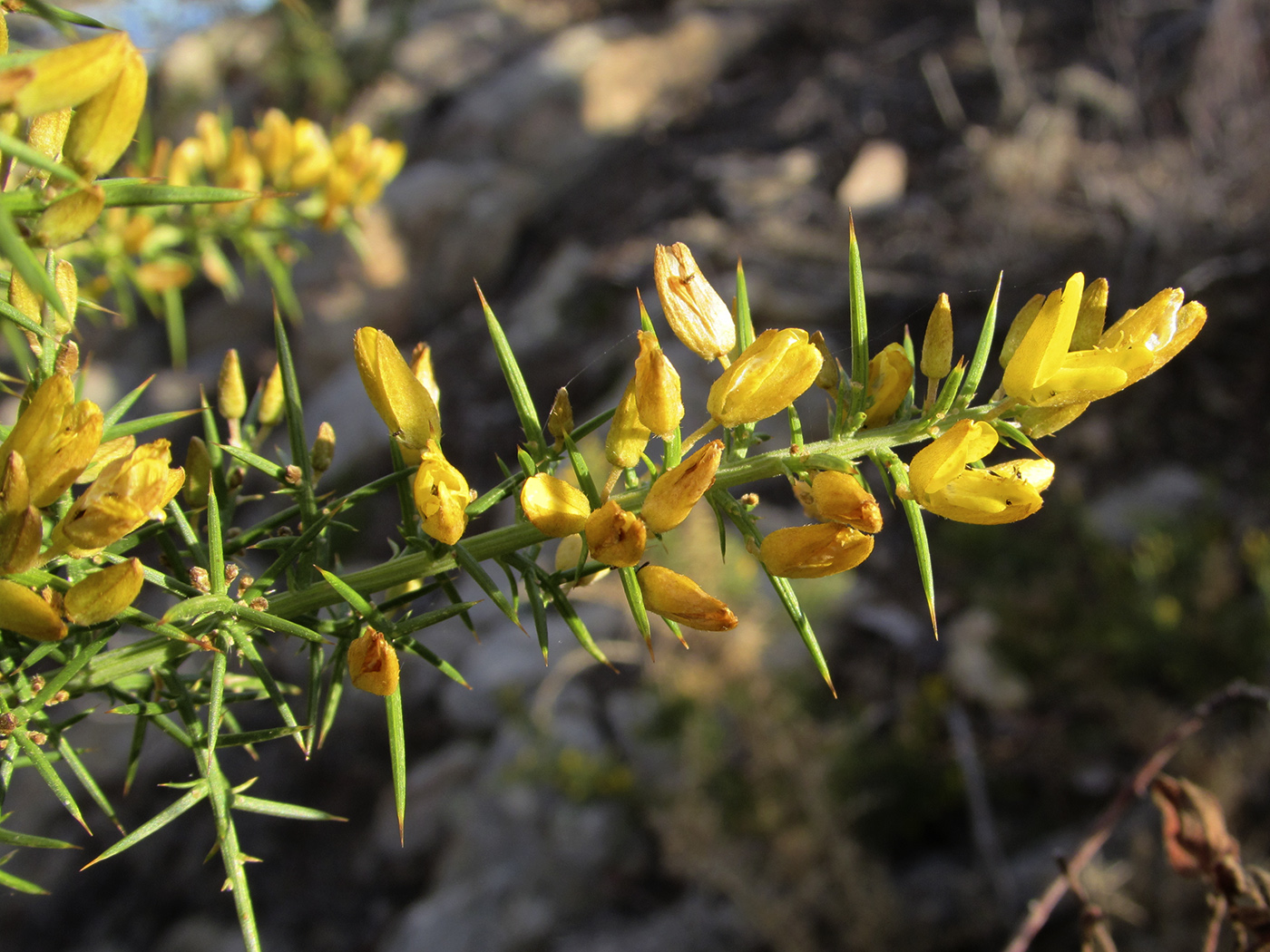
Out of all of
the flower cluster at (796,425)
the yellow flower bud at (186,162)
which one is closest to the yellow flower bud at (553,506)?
the flower cluster at (796,425)

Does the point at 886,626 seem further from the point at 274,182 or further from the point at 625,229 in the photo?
the point at 625,229

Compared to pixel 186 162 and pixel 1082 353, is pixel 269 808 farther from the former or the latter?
pixel 186 162

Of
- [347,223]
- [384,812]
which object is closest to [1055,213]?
[347,223]

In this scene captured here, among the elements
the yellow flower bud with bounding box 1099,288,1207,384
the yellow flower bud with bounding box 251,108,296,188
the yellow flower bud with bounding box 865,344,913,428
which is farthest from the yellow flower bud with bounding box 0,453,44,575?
the yellow flower bud with bounding box 251,108,296,188

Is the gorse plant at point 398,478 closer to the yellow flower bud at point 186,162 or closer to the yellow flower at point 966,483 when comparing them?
the yellow flower at point 966,483

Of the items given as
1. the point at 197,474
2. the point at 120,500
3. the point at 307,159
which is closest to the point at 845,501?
the point at 120,500

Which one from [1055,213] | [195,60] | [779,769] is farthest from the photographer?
[195,60]

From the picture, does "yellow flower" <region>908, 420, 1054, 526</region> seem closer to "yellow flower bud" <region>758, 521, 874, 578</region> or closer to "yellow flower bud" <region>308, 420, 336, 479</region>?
"yellow flower bud" <region>758, 521, 874, 578</region>
